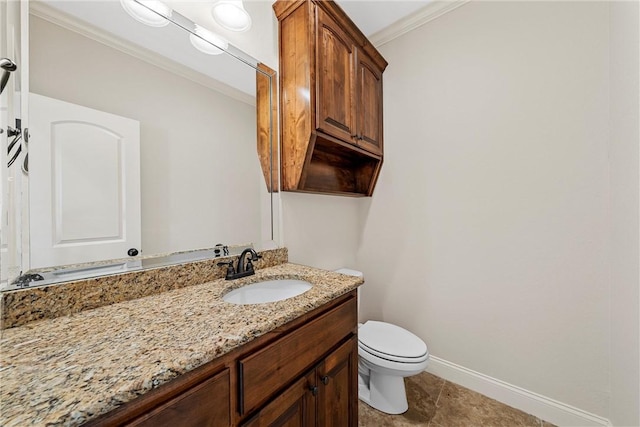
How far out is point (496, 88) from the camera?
1.49m

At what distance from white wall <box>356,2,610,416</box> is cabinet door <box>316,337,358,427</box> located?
96 cm

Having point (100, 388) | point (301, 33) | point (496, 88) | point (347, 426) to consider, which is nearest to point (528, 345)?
point (347, 426)

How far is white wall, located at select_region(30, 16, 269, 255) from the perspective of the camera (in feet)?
2.59

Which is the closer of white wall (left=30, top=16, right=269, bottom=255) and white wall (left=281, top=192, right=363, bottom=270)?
white wall (left=30, top=16, right=269, bottom=255)

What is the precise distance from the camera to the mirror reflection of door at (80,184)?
743 millimetres

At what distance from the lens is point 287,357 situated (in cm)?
75

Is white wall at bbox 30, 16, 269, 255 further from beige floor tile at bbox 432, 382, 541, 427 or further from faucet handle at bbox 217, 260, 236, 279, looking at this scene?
beige floor tile at bbox 432, 382, 541, 427

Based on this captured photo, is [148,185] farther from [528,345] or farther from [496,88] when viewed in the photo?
[528,345]

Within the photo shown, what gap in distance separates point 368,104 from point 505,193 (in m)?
1.10

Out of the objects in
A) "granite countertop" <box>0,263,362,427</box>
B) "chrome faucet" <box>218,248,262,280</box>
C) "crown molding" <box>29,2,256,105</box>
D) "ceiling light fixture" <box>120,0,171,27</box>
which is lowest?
"granite countertop" <box>0,263,362,427</box>

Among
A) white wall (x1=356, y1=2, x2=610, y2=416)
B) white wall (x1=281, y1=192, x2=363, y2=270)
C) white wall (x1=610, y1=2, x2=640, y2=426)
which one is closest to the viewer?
white wall (x1=610, y1=2, x2=640, y2=426)

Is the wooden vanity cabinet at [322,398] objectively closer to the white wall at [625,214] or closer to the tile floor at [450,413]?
the tile floor at [450,413]

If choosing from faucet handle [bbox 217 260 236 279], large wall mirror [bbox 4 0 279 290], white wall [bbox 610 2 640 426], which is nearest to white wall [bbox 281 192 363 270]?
large wall mirror [bbox 4 0 279 290]

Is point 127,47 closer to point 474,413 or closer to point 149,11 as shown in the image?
point 149,11
